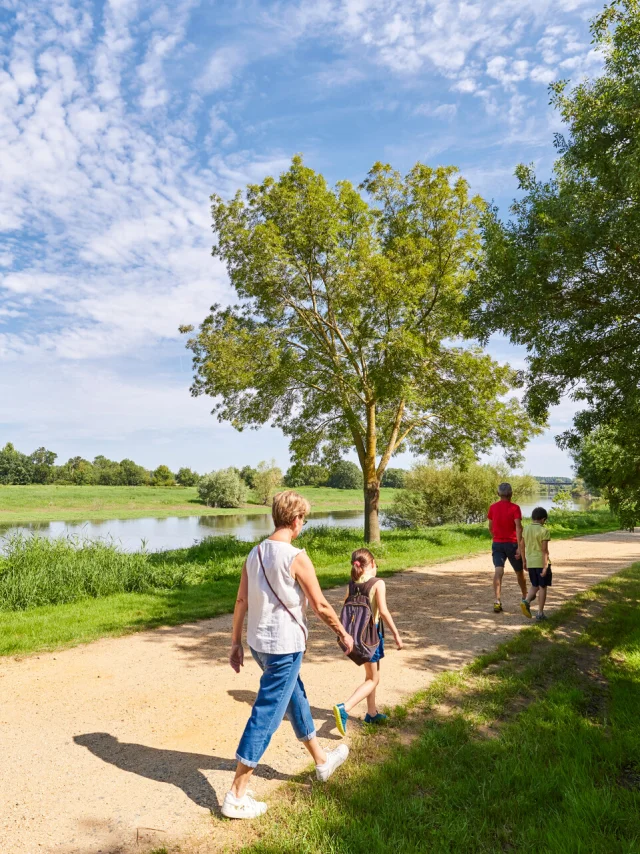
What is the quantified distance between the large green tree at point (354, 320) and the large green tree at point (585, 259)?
5.34 m

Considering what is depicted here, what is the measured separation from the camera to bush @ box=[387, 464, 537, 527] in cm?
3231

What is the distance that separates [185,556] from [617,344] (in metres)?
10.8

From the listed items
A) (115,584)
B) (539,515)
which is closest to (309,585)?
(539,515)

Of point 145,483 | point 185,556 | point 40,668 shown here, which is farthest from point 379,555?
point 145,483

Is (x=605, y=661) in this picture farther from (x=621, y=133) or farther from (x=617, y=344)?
(x=621, y=133)

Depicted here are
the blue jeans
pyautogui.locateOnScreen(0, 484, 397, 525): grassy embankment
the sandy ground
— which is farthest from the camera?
pyautogui.locateOnScreen(0, 484, 397, 525): grassy embankment

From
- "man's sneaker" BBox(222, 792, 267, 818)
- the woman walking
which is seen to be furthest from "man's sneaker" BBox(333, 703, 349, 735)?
"man's sneaker" BBox(222, 792, 267, 818)

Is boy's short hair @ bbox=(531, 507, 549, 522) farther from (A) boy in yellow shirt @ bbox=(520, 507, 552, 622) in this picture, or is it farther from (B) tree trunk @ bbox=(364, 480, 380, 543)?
(B) tree trunk @ bbox=(364, 480, 380, 543)

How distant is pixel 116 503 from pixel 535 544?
57.4 m

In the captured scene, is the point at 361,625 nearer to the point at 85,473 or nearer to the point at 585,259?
the point at 585,259

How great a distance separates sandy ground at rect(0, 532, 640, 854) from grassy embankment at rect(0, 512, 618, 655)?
0.62 metres

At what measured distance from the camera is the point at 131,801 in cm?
338

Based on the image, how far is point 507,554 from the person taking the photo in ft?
28.5

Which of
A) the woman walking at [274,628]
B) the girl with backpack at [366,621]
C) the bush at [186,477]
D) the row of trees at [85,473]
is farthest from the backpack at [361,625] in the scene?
the bush at [186,477]
